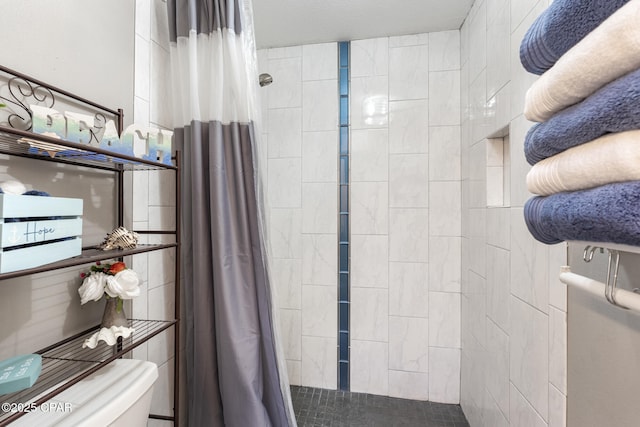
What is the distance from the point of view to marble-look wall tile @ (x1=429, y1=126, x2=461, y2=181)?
1810 mm

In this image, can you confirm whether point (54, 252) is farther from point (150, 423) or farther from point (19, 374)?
point (150, 423)

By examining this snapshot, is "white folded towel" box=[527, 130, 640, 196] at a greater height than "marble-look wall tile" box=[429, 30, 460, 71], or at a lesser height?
lesser

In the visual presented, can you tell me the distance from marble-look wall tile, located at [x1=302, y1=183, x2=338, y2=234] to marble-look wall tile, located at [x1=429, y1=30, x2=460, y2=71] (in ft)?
3.36

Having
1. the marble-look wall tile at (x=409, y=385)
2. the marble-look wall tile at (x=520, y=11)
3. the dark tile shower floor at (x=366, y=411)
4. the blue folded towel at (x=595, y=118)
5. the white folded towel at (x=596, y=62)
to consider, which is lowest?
the dark tile shower floor at (x=366, y=411)

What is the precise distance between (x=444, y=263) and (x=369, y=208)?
594mm

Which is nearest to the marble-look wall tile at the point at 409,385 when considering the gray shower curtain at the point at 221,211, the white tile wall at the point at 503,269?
the white tile wall at the point at 503,269

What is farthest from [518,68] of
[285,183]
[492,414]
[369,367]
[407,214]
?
[369,367]

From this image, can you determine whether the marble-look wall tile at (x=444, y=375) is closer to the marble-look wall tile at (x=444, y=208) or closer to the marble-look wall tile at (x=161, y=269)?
the marble-look wall tile at (x=444, y=208)

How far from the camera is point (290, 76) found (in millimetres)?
1982

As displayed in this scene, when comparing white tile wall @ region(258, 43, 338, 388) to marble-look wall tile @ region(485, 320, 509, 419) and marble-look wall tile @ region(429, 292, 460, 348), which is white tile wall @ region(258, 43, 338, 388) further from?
marble-look wall tile @ region(485, 320, 509, 419)

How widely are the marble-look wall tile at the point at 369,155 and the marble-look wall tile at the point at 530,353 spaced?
1054 millimetres

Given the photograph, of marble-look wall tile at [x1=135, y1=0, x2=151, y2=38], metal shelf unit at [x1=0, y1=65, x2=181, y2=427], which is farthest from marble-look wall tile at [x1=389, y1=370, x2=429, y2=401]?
marble-look wall tile at [x1=135, y1=0, x2=151, y2=38]

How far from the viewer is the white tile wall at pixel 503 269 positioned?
90cm

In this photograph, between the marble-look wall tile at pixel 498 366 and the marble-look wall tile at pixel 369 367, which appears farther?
the marble-look wall tile at pixel 369 367
